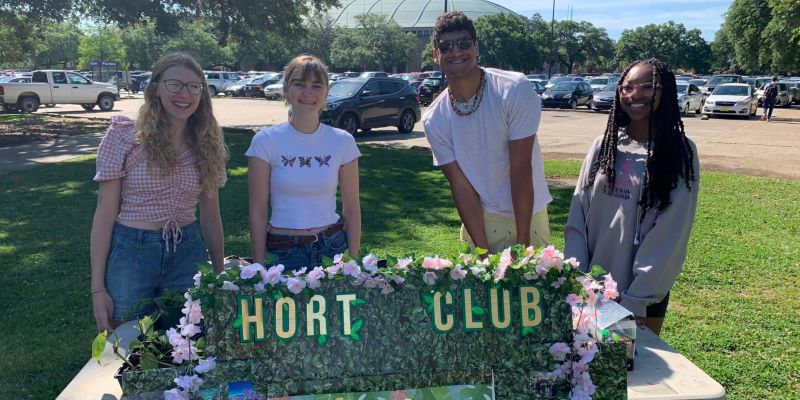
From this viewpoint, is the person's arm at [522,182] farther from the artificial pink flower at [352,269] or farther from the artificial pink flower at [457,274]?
the artificial pink flower at [352,269]

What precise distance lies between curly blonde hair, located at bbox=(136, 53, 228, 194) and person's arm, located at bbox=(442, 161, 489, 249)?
99cm

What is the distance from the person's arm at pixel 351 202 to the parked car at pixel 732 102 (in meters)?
25.7

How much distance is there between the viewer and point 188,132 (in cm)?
255

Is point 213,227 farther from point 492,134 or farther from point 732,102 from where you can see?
point 732,102

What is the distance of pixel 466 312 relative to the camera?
1.80 metres

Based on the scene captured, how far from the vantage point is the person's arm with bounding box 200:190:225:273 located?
2.64 meters

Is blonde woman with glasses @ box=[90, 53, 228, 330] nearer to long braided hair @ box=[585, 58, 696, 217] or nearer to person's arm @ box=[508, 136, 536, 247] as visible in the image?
person's arm @ box=[508, 136, 536, 247]

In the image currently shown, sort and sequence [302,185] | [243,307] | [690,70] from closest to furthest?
[243,307] → [302,185] → [690,70]

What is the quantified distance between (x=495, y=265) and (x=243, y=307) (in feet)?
2.39

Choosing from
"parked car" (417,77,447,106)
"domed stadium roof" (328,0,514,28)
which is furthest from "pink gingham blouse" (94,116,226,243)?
"domed stadium roof" (328,0,514,28)

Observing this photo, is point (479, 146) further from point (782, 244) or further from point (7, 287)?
point (782, 244)

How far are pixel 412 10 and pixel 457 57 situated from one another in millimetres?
109490

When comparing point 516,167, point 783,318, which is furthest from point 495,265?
point 783,318

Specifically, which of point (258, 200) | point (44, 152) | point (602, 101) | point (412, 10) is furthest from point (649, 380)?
point (412, 10)
